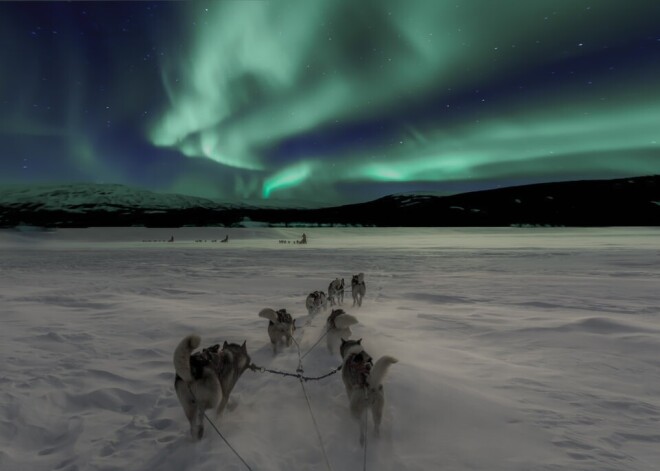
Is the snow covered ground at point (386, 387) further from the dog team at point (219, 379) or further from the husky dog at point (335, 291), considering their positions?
the husky dog at point (335, 291)

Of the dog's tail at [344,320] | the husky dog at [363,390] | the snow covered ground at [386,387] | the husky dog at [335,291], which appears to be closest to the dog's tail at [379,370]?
the husky dog at [363,390]

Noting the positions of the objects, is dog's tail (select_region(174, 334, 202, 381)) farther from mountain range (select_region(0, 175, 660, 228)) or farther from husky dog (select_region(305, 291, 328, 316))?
mountain range (select_region(0, 175, 660, 228))

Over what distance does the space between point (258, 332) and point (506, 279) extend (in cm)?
963

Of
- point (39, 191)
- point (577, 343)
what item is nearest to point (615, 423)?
point (577, 343)

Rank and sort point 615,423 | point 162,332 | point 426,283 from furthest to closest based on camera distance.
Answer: point 426,283, point 162,332, point 615,423

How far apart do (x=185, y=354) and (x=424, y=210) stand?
136812mm

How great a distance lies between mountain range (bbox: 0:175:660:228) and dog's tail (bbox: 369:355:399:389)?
8756 cm

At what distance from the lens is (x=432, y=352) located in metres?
4.96

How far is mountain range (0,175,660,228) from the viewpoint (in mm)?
103375

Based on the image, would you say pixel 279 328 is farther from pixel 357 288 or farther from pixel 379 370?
pixel 357 288

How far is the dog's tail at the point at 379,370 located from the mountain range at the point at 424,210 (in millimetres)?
87556

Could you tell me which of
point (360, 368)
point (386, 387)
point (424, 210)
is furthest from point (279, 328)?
point (424, 210)

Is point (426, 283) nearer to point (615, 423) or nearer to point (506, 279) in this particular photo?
point (506, 279)

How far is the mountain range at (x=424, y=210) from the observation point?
339 feet
